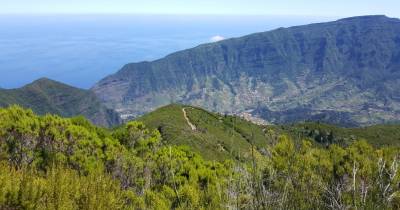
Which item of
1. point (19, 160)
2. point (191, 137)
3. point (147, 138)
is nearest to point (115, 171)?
point (19, 160)

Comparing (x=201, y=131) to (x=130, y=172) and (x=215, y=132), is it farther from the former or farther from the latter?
(x=130, y=172)

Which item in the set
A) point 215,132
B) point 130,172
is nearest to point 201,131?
point 215,132

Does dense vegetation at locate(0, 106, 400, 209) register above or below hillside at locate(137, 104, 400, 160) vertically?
above

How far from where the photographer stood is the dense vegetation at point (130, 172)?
9.91 m

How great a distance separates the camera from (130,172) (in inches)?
1147

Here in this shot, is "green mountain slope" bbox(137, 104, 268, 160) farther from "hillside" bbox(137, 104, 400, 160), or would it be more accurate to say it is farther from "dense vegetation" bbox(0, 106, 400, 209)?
"dense vegetation" bbox(0, 106, 400, 209)

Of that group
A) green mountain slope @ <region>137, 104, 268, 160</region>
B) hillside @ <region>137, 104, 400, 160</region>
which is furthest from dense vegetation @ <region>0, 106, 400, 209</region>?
hillside @ <region>137, 104, 400, 160</region>

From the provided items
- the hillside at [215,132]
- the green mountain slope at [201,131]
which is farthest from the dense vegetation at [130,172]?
the hillside at [215,132]

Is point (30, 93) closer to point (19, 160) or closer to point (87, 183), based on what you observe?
point (19, 160)

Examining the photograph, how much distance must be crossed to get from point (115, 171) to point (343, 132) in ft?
291

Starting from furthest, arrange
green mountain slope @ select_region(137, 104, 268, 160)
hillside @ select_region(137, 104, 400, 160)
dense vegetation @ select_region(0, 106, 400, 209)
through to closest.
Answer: hillside @ select_region(137, 104, 400, 160), green mountain slope @ select_region(137, 104, 268, 160), dense vegetation @ select_region(0, 106, 400, 209)

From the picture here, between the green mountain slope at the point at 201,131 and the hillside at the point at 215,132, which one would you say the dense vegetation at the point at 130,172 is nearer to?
the green mountain slope at the point at 201,131

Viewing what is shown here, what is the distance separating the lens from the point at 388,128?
11769 centimetres

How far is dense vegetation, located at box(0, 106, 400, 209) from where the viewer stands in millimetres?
9908
